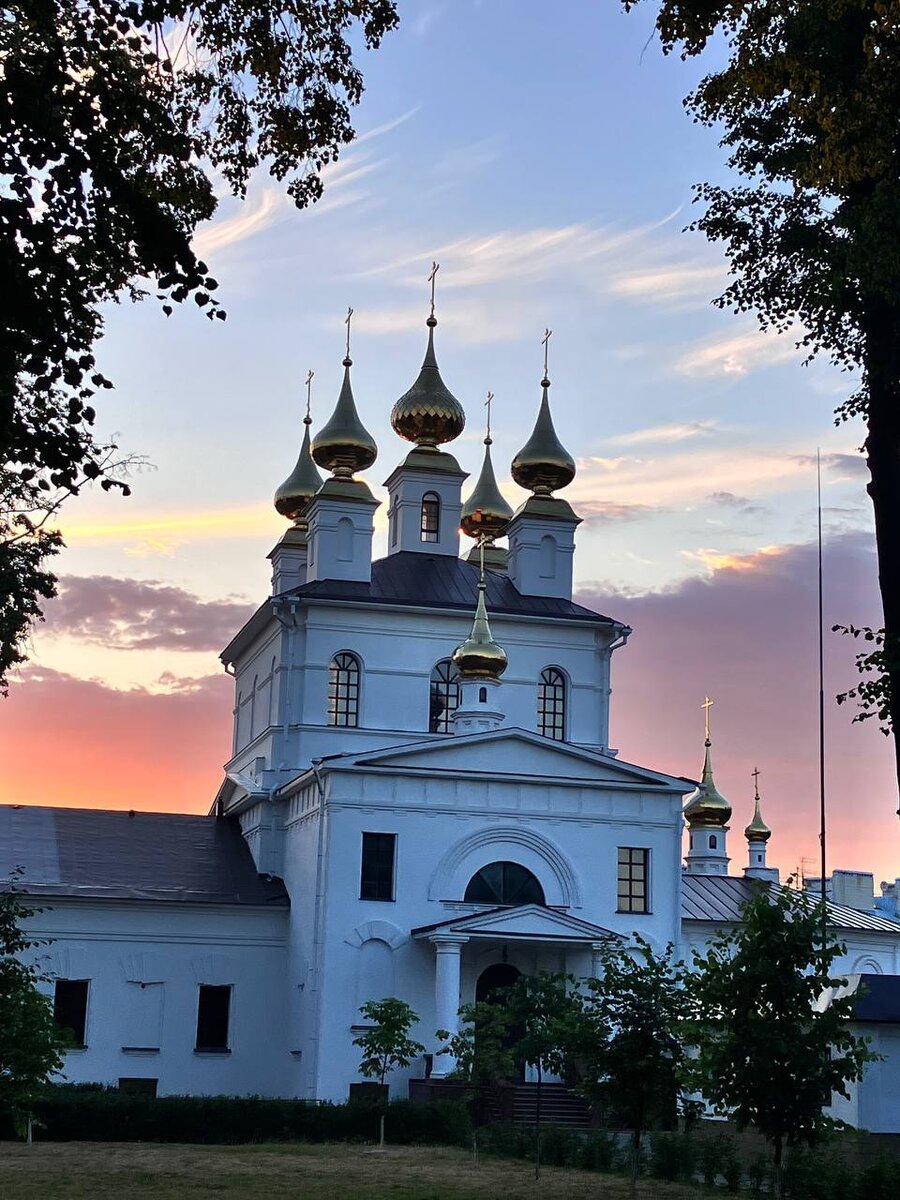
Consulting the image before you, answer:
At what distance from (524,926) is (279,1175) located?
476 inches

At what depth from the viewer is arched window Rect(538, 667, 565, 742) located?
131 ft

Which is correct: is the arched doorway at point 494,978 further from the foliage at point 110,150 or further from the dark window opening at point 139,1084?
the foliage at point 110,150

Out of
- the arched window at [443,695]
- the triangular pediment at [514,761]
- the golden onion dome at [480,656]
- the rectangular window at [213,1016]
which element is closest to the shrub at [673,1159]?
the triangular pediment at [514,761]

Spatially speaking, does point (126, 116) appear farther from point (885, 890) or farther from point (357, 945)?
point (885, 890)

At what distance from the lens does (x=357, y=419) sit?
4141 cm

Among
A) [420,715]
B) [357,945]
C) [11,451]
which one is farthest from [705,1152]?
[420,715]

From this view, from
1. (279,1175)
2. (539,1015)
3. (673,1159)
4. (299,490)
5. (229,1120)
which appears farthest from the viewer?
(299,490)

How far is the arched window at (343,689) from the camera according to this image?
127 ft

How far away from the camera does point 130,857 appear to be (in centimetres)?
3775

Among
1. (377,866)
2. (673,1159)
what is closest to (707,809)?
(377,866)

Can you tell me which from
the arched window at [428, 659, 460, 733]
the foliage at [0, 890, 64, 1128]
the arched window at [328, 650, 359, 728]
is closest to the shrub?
the foliage at [0, 890, 64, 1128]

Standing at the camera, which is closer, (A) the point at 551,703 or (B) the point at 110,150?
(B) the point at 110,150

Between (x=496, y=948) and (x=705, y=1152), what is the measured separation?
13002 millimetres

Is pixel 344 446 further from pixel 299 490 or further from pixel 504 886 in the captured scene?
pixel 504 886
